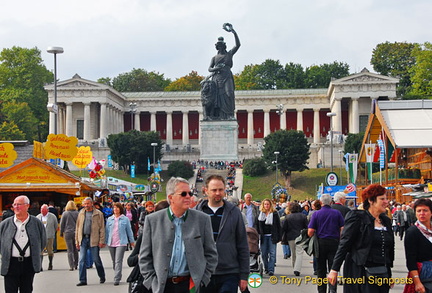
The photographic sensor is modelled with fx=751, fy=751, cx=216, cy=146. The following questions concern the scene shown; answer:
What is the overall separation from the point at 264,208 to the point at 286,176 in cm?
5626

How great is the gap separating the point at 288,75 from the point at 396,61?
19.9 meters

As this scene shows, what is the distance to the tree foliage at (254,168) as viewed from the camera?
7119cm

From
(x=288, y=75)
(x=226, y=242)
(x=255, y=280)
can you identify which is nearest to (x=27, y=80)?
(x=288, y=75)

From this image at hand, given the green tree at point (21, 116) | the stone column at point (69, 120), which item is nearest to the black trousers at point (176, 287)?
the green tree at point (21, 116)

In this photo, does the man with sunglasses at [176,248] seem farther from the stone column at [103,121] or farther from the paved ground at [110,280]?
the stone column at [103,121]

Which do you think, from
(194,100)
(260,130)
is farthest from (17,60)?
(260,130)

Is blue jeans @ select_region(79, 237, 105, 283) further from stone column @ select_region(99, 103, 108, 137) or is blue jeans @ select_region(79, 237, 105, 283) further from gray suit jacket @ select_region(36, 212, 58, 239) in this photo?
stone column @ select_region(99, 103, 108, 137)

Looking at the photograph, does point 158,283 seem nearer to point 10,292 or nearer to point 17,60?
point 10,292

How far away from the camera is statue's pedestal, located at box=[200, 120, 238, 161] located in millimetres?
60531

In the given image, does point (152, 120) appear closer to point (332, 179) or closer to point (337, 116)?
point (337, 116)

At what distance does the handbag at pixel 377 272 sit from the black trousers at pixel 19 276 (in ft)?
14.6

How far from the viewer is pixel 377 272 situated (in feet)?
25.2

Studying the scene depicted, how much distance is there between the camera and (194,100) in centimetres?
10825

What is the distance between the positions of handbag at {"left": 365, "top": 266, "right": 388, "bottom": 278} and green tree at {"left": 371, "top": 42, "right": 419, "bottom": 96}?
322 feet
